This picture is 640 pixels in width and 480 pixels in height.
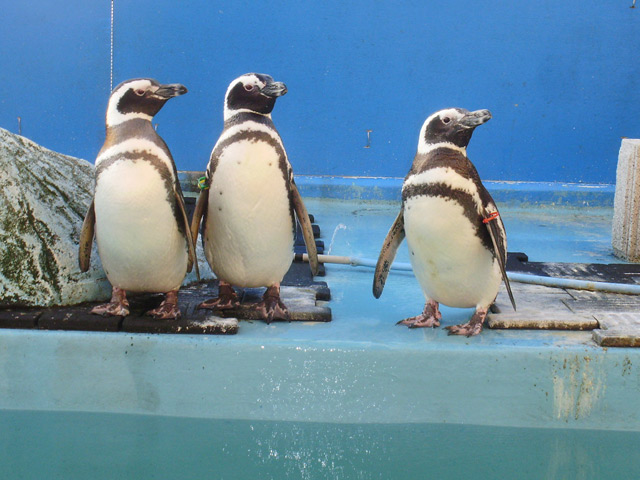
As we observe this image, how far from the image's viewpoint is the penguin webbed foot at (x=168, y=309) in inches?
85.0

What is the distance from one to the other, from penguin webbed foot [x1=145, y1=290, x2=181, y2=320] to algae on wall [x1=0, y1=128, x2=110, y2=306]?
0.90ft

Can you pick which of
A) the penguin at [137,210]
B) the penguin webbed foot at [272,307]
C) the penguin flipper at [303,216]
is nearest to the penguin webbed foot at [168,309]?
the penguin at [137,210]

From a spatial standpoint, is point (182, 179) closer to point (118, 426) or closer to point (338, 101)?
point (338, 101)

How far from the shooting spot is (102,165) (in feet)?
6.93

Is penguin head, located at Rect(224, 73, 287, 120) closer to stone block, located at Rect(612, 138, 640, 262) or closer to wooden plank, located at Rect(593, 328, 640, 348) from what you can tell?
wooden plank, located at Rect(593, 328, 640, 348)

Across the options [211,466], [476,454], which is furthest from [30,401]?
[476,454]

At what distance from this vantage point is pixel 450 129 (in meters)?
2.14

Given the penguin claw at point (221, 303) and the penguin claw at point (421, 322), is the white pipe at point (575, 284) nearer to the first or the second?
the penguin claw at point (421, 322)

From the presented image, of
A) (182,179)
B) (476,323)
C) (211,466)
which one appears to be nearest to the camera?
(211,466)

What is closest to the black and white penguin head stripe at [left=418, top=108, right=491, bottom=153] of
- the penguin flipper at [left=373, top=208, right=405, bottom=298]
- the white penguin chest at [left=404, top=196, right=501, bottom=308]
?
the white penguin chest at [left=404, top=196, right=501, bottom=308]

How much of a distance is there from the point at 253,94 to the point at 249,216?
368mm

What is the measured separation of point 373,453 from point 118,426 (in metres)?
0.68

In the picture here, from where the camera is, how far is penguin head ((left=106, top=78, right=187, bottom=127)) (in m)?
2.16

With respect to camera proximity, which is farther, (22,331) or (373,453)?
(22,331)
